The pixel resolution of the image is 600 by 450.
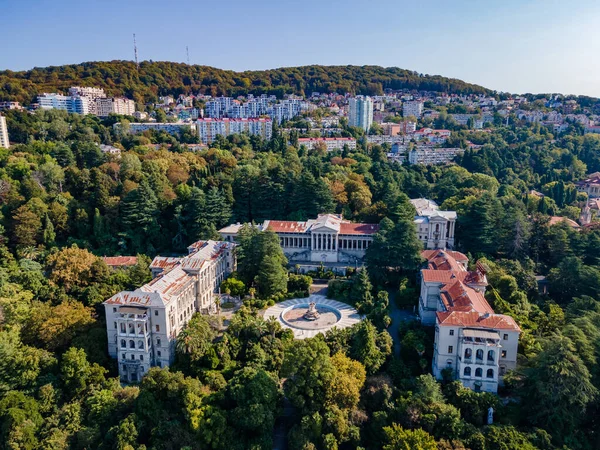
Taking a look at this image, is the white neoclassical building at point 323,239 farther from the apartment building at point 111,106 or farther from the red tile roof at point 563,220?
the apartment building at point 111,106

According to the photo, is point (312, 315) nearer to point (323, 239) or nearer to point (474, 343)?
point (323, 239)

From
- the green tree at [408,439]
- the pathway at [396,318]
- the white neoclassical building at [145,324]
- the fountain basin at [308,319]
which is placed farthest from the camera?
the fountain basin at [308,319]

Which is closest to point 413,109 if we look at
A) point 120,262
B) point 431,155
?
point 431,155

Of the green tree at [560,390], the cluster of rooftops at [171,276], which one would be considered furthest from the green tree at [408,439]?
the cluster of rooftops at [171,276]

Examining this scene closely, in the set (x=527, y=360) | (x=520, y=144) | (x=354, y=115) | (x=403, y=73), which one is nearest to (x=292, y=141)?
(x=354, y=115)

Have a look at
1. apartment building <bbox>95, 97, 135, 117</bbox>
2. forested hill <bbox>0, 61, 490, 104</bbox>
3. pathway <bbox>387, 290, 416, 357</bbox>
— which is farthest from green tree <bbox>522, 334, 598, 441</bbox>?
forested hill <bbox>0, 61, 490, 104</bbox>

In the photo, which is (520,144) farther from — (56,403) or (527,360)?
(56,403)
